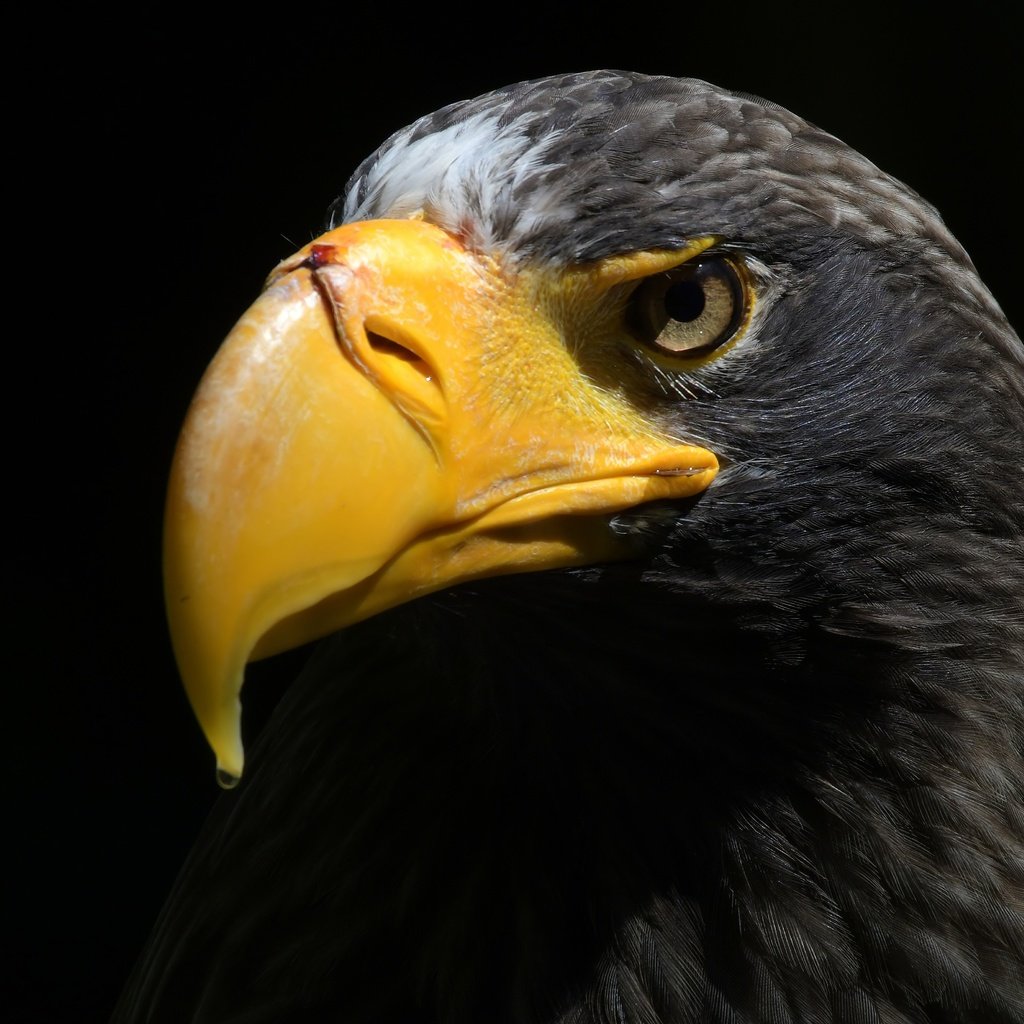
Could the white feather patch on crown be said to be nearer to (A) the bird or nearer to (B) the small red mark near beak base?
(A) the bird

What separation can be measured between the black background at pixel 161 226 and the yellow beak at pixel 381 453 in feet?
8.12

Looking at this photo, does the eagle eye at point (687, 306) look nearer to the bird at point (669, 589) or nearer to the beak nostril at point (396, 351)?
the bird at point (669, 589)

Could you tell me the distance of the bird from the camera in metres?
1.39

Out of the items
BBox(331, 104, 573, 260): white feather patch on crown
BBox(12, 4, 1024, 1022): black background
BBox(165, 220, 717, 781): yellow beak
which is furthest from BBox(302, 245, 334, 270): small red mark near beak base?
BBox(12, 4, 1024, 1022): black background

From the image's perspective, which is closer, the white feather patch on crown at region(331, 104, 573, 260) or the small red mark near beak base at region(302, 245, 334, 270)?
the small red mark near beak base at region(302, 245, 334, 270)

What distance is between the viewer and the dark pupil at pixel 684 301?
145cm

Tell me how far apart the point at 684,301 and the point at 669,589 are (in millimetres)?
320

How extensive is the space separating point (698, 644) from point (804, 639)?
12 cm

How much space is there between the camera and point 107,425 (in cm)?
399

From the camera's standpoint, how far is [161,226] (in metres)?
3.84

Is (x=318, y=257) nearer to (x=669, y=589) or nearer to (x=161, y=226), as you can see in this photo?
(x=669, y=589)

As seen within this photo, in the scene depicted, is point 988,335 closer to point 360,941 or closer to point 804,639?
point 804,639

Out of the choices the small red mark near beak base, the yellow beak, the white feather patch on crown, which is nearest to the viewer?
the yellow beak

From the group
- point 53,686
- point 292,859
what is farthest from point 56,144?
point 292,859
